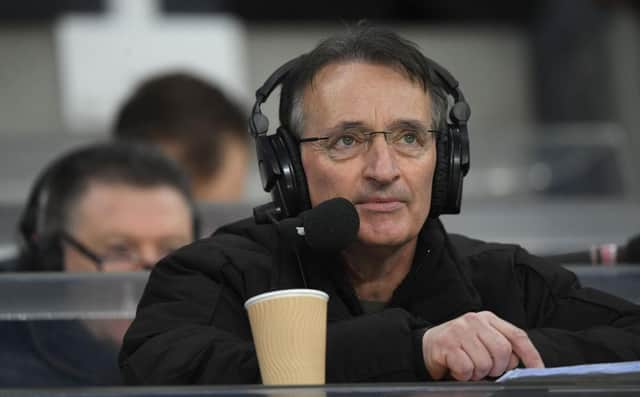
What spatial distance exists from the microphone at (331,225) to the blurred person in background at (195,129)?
2.39m

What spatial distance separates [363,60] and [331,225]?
0.91 feet

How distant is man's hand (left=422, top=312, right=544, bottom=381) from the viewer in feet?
5.85

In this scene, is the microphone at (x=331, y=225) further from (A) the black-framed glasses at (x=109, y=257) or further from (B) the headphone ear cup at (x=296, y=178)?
(A) the black-framed glasses at (x=109, y=257)

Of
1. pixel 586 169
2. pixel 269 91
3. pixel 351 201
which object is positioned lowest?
pixel 586 169

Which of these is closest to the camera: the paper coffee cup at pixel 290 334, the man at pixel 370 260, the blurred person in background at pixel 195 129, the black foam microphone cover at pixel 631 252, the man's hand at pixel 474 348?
the paper coffee cup at pixel 290 334

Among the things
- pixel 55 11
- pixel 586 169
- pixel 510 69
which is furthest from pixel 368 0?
pixel 586 169

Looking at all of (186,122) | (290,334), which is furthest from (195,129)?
(290,334)

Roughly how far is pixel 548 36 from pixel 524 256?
8.71 meters

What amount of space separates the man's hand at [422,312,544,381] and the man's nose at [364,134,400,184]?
0.24 m

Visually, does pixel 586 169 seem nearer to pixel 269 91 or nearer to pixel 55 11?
pixel 55 11

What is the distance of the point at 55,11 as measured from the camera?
363 inches

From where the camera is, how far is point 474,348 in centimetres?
178

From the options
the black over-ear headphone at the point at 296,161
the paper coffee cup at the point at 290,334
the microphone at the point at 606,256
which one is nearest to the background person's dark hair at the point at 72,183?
the microphone at the point at 606,256

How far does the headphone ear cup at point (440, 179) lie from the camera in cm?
206
